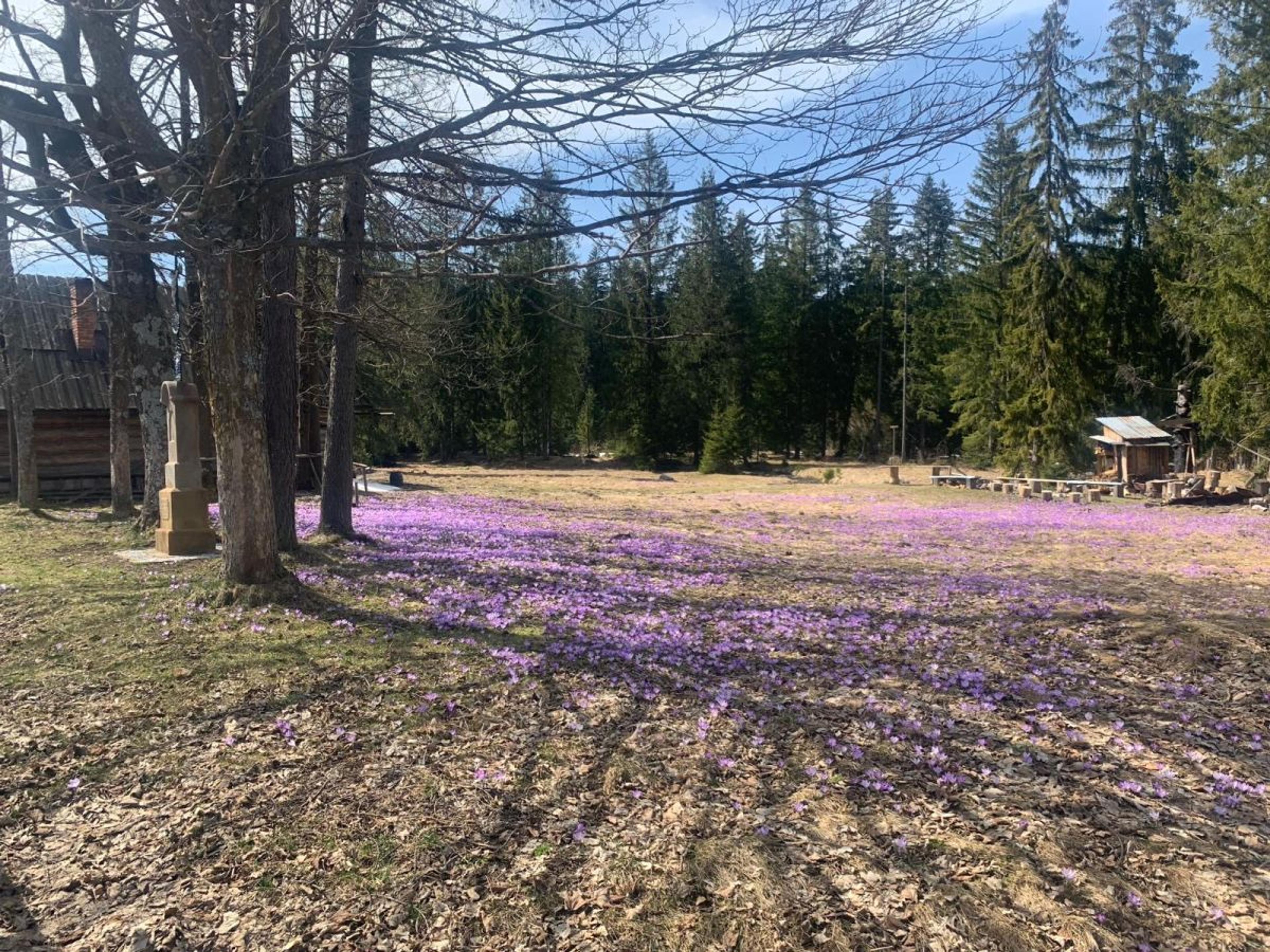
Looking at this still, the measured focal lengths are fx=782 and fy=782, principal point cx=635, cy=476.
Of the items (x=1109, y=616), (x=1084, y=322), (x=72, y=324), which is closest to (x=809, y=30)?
Result: (x=1109, y=616)

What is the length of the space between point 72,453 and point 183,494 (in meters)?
12.6

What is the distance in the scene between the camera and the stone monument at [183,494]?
29.1 ft

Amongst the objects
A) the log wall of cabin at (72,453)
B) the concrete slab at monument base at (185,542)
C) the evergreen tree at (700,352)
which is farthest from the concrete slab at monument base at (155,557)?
the evergreen tree at (700,352)

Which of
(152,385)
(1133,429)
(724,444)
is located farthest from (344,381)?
(724,444)

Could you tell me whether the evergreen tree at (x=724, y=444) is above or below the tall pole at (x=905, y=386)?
below

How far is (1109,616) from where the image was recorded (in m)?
7.76

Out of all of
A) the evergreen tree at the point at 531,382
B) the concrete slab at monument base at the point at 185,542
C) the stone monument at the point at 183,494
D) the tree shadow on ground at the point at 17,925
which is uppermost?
the evergreen tree at the point at 531,382

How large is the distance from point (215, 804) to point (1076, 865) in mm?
3926

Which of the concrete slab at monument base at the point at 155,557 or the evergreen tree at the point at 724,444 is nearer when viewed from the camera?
the concrete slab at monument base at the point at 155,557

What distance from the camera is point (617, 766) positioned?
4219mm

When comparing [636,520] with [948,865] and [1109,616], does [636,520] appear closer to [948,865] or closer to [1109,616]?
[1109,616]

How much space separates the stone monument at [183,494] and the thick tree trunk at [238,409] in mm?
2796

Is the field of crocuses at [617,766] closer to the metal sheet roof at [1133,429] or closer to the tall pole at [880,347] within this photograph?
the metal sheet roof at [1133,429]

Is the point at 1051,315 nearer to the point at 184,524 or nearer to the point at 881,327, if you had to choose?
the point at 881,327
